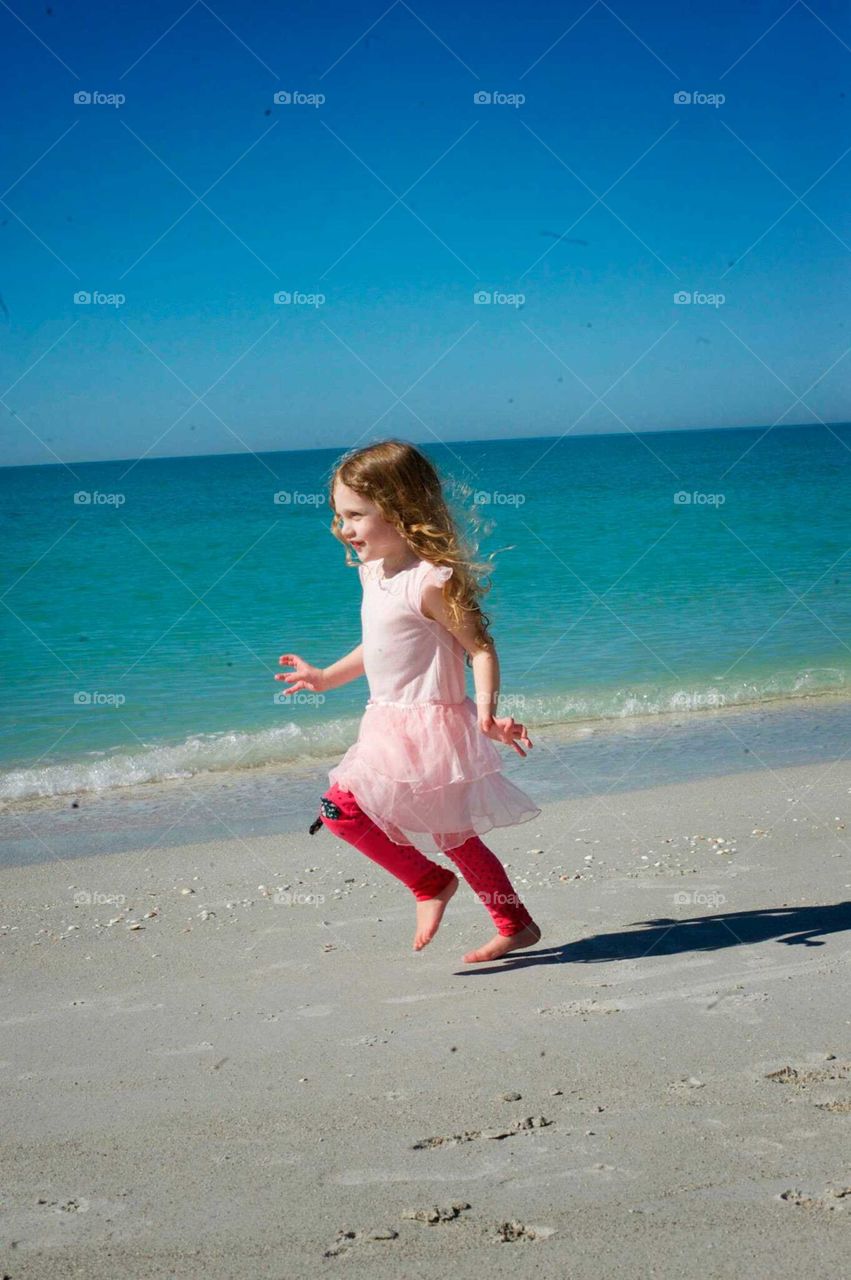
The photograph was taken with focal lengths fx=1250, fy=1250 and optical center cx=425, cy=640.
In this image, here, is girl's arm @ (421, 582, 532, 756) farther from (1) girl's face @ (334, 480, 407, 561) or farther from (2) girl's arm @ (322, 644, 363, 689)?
(2) girl's arm @ (322, 644, 363, 689)

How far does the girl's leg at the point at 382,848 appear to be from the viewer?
3.91 meters

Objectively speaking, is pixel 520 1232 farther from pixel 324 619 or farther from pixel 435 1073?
pixel 324 619

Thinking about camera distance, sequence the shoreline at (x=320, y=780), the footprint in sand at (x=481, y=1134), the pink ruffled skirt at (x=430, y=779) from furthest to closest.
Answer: the shoreline at (x=320, y=780), the pink ruffled skirt at (x=430, y=779), the footprint in sand at (x=481, y=1134)

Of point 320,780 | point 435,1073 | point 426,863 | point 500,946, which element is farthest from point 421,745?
point 320,780

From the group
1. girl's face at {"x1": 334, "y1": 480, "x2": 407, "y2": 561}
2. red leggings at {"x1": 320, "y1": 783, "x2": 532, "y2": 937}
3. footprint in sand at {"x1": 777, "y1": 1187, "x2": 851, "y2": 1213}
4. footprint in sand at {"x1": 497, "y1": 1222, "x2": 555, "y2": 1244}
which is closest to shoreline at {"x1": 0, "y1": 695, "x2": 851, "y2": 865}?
red leggings at {"x1": 320, "y1": 783, "x2": 532, "y2": 937}

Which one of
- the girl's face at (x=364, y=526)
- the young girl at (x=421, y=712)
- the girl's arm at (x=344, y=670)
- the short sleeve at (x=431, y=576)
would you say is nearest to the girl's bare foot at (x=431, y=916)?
the young girl at (x=421, y=712)

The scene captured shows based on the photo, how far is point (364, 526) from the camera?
12.9 ft

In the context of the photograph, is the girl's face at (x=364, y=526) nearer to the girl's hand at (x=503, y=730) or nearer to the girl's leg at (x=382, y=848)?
the girl's hand at (x=503, y=730)

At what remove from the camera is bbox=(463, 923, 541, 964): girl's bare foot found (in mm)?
3936

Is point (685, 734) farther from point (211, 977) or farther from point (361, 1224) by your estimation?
point (361, 1224)

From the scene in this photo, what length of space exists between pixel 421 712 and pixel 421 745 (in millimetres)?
108

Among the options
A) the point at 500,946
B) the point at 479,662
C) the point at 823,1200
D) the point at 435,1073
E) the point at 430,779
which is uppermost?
the point at 479,662

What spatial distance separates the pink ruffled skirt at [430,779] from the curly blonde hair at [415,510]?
300 mm

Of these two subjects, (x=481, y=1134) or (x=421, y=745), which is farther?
(x=421, y=745)
